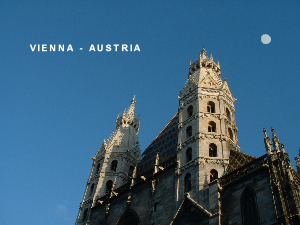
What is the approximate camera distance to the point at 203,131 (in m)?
27.5

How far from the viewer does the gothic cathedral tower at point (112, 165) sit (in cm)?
3219

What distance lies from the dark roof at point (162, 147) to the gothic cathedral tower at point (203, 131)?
3588mm

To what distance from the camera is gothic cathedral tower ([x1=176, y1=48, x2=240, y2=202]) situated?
2438 cm

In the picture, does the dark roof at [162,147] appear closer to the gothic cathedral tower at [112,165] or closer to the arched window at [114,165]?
the gothic cathedral tower at [112,165]

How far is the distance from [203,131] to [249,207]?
8.53 m

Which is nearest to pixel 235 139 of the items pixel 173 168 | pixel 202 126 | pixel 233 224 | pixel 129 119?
pixel 202 126

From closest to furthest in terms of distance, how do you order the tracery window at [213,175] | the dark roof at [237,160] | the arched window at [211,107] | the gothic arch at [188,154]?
the dark roof at [237,160], the tracery window at [213,175], the gothic arch at [188,154], the arched window at [211,107]

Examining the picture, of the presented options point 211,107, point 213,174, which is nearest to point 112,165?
point 211,107

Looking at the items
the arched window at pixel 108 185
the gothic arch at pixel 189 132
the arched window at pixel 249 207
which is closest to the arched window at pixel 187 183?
the arched window at pixel 249 207

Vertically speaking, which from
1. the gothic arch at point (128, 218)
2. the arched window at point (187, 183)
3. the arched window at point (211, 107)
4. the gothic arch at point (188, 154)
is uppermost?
the arched window at point (211, 107)

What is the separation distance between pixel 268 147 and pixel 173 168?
25.5 feet

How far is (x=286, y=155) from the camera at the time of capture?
20719mm

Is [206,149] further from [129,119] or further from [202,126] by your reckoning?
[129,119]

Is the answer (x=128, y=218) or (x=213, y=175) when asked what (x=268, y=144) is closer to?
(x=213, y=175)
